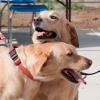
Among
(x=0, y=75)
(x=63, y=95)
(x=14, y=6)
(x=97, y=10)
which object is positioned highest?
(x=0, y=75)

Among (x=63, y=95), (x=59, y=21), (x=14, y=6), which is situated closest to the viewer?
(x=63, y=95)

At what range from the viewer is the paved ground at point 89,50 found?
6.34m

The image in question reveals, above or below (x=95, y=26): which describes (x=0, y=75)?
above

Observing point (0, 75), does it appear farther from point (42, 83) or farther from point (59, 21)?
point (59, 21)

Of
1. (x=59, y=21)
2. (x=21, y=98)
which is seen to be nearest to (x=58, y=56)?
(x=21, y=98)

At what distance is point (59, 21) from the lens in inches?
185

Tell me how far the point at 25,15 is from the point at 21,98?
1117 cm

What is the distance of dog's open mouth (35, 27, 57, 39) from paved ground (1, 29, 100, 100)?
1753 millimetres

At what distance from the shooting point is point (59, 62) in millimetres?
4012

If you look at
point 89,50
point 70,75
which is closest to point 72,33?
point 70,75

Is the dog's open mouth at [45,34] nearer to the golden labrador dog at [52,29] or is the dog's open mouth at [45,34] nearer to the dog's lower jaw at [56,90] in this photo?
the golden labrador dog at [52,29]

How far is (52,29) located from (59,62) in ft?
2.26

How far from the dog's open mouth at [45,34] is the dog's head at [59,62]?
0.46 meters

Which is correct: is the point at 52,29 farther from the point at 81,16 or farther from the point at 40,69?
the point at 81,16
